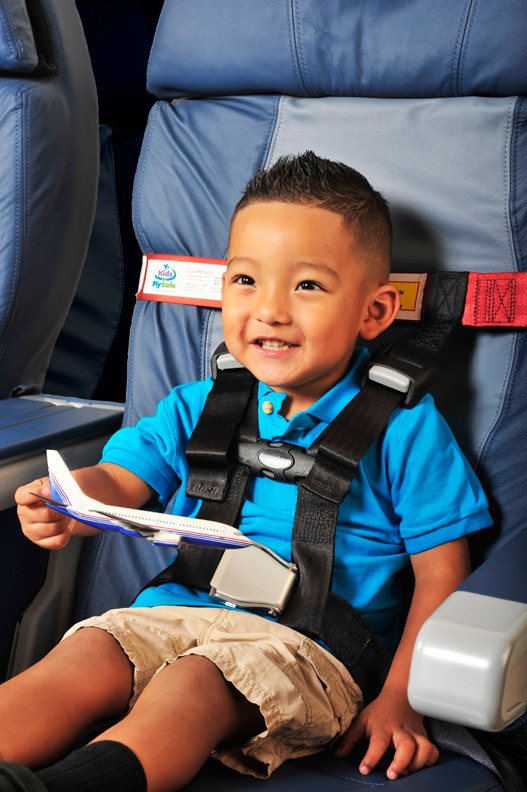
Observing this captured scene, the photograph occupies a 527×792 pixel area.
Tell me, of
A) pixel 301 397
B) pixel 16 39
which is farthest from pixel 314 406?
pixel 16 39

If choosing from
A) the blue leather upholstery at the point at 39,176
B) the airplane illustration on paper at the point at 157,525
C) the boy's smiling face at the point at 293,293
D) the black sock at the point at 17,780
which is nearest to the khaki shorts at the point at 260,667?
the airplane illustration on paper at the point at 157,525

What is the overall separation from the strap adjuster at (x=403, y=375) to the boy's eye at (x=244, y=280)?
0.21m

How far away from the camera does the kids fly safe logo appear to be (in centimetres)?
125

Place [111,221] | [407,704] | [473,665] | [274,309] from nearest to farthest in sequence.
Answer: [473,665]
[407,704]
[274,309]
[111,221]

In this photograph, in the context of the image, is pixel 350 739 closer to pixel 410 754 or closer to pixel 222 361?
pixel 410 754

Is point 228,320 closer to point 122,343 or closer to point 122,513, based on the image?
point 122,513

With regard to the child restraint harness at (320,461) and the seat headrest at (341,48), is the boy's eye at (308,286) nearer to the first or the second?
the child restraint harness at (320,461)

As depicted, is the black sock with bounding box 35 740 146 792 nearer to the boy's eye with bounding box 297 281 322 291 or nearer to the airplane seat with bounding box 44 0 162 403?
the boy's eye with bounding box 297 281 322 291

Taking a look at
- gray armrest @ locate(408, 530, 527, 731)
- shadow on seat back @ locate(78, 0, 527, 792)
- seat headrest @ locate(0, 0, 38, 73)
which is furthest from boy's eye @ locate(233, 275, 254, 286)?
seat headrest @ locate(0, 0, 38, 73)

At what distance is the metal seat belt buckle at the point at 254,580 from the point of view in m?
0.92

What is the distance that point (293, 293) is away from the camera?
37.0 inches

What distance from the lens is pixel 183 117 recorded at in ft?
4.13

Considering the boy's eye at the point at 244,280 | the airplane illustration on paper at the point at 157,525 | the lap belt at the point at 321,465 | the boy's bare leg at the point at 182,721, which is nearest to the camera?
the boy's bare leg at the point at 182,721

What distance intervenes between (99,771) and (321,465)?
0.46m
